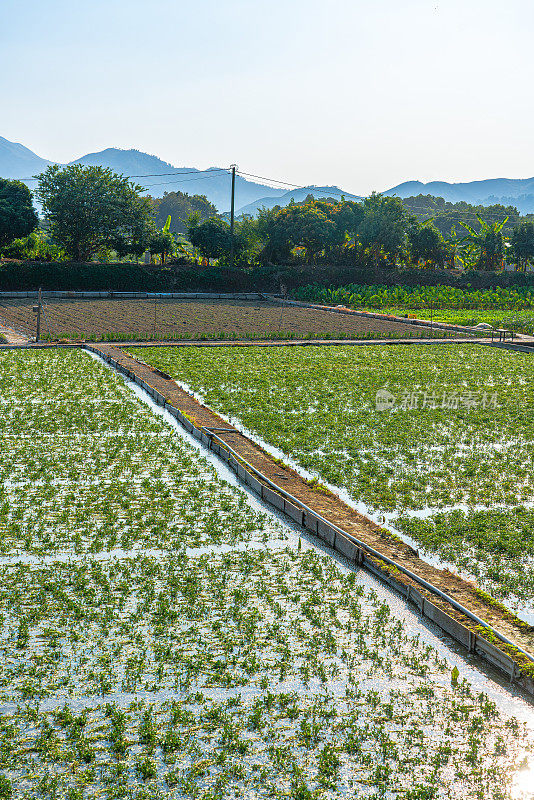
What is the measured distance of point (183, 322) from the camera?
108ft

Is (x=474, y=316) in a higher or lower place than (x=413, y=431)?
higher

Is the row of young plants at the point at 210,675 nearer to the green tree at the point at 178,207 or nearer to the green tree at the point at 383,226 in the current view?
the green tree at the point at 383,226

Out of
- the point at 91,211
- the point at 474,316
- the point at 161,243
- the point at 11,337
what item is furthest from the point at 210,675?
the point at 161,243

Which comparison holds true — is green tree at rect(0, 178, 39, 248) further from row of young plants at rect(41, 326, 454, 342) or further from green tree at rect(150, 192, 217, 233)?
green tree at rect(150, 192, 217, 233)

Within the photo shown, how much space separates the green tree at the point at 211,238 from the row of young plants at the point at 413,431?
27880 millimetres

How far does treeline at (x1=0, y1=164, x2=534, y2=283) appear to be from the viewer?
155 ft

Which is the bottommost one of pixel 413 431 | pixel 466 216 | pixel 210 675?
pixel 210 675

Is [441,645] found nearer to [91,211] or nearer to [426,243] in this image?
[91,211]

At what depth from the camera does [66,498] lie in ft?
32.3

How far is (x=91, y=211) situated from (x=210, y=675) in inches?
1789

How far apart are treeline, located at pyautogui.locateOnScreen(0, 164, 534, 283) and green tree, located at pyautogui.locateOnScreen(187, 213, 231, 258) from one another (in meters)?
0.07

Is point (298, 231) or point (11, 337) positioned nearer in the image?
point (11, 337)

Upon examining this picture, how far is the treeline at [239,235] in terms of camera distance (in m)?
47.4

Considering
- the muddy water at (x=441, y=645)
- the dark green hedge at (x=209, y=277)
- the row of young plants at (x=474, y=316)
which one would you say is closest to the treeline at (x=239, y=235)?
the dark green hedge at (x=209, y=277)
